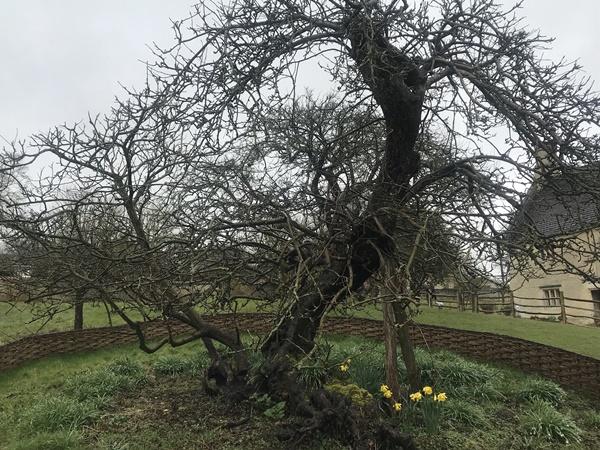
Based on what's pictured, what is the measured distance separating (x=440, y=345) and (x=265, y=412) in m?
5.32

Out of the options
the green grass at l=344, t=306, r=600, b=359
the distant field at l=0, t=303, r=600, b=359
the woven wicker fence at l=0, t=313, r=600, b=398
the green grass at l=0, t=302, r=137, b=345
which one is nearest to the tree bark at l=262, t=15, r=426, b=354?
the woven wicker fence at l=0, t=313, r=600, b=398

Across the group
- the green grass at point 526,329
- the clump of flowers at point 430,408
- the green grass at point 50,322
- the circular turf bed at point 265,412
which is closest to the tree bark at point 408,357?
the circular turf bed at point 265,412

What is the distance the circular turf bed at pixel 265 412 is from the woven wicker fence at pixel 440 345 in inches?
23.9

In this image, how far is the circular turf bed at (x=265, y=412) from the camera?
4473 millimetres

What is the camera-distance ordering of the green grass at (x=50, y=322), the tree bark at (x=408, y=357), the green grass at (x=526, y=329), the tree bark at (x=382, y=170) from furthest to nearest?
the green grass at (x=50, y=322) → the green grass at (x=526, y=329) → the tree bark at (x=408, y=357) → the tree bark at (x=382, y=170)

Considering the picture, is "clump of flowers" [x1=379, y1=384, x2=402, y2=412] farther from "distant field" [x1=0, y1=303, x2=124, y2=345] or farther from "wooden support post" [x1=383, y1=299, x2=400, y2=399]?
"distant field" [x1=0, y1=303, x2=124, y2=345]

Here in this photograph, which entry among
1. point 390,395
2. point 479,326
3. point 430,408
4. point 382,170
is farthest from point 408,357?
point 479,326

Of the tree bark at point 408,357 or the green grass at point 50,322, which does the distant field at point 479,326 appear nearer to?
the green grass at point 50,322

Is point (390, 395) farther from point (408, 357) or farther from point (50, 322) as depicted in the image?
point (50, 322)

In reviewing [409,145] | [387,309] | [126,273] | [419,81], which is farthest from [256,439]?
[419,81]

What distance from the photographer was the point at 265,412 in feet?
16.1

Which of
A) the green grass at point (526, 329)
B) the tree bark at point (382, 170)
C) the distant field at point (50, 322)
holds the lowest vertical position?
the green grass at point (526, 329)

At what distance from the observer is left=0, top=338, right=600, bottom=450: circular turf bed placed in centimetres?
447

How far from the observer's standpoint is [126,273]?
5.07m
